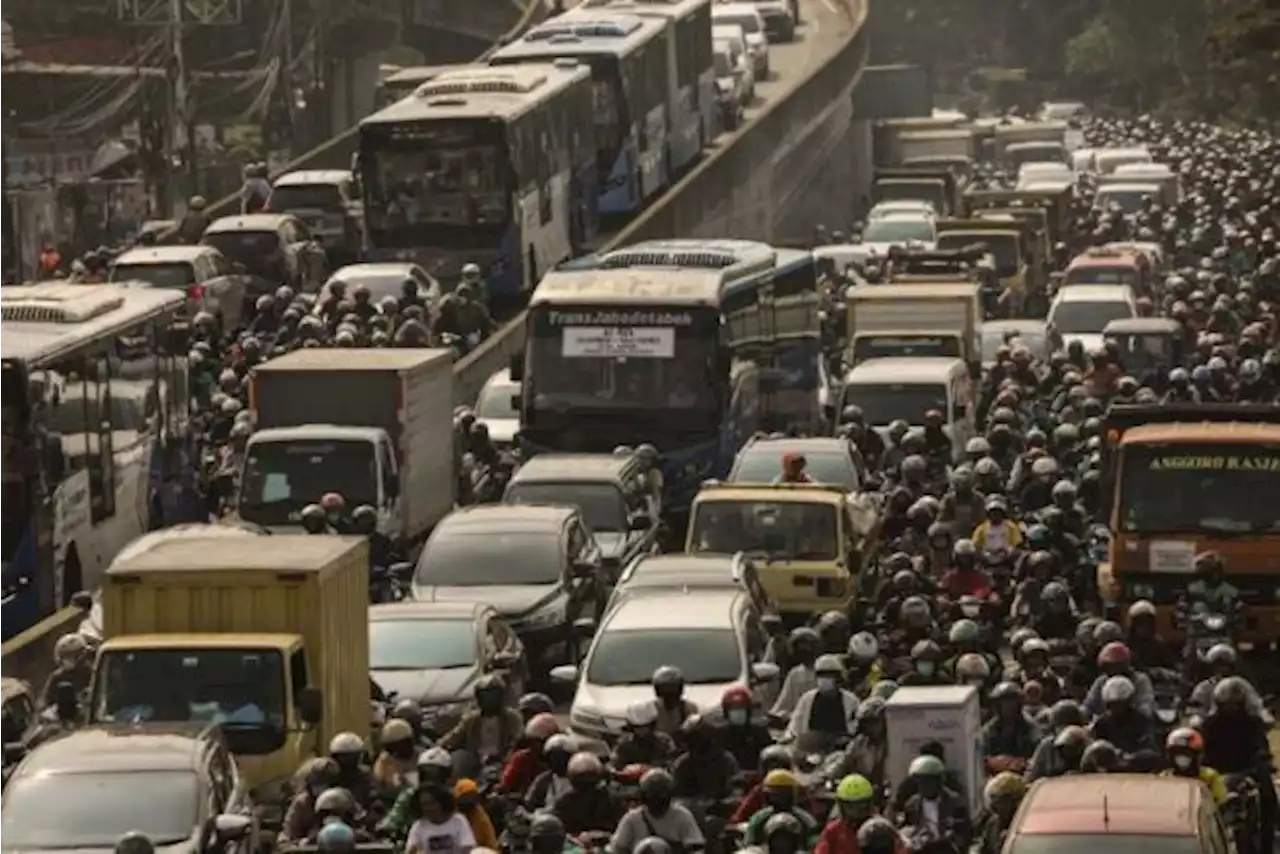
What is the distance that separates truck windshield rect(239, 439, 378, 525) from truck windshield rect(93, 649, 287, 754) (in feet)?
33.7

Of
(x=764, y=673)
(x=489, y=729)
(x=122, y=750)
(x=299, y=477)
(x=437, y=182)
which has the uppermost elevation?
(x=122, y=750)

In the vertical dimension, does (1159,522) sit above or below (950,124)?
above

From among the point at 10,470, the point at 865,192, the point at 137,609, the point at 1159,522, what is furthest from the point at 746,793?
the point at 865,192

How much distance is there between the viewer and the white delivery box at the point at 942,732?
925 inches

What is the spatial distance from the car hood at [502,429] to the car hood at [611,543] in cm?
676

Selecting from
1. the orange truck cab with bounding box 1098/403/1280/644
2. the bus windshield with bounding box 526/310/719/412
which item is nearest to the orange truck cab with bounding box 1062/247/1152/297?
the bus windshield with bounding box 526/310/719/412

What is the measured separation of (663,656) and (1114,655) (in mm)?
3797

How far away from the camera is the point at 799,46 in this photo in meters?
92.9

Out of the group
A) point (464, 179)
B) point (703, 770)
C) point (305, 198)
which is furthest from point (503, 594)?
point (305, 198)

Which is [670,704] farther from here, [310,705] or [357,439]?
[357,439]

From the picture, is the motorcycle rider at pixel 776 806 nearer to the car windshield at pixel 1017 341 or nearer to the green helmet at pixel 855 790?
the green helmet at pixel 855 790

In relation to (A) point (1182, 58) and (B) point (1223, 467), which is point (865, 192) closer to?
(A) point (1182, 58)

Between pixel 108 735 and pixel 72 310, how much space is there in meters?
14.2

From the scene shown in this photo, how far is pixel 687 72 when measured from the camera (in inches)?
→ 2699
